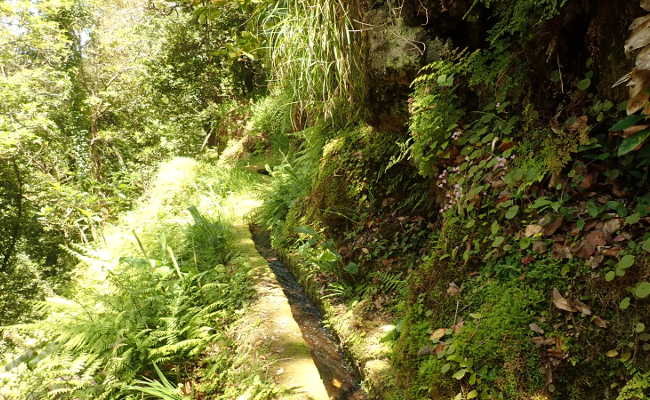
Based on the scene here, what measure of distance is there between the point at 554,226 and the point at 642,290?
0.47 meters

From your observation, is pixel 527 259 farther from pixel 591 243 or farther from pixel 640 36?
pixel 640 36

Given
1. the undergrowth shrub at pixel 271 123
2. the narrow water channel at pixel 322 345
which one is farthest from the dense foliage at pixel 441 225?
the undergrowth shrub at pixel 271 123

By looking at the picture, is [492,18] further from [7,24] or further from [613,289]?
[7,24]

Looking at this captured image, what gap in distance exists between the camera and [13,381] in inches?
106

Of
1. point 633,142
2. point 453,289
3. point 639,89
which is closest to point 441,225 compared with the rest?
point 453,289

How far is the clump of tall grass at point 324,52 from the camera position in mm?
3238

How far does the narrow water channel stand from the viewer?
8.50 ft

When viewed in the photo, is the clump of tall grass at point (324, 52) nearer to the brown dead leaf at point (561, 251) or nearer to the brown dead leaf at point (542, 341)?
the brown dead leaf at point (561, 251)

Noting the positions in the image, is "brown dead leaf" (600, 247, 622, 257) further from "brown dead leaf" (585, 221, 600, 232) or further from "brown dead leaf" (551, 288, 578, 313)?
"brown dead leaf" (551, 288, 578, 313)

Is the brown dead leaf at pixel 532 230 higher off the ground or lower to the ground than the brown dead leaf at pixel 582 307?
higher

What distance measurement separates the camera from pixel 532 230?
1.91 metres

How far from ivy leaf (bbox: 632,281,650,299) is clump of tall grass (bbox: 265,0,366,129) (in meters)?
2.41

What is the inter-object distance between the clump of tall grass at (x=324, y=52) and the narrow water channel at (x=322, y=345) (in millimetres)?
1845

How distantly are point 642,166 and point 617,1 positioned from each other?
29.5 inches
